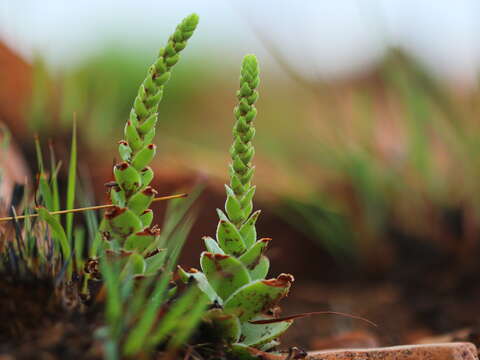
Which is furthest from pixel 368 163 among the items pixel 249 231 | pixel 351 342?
pixel 249 231

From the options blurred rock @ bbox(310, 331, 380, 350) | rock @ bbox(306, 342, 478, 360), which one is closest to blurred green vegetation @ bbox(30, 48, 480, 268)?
blurred rock @ bbox(310, 331, 380, 350)

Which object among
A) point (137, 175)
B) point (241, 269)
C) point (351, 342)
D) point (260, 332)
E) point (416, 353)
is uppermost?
point (137, 175)

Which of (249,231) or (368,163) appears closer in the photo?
(249,231)

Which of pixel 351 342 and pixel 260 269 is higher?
pixel 260 269

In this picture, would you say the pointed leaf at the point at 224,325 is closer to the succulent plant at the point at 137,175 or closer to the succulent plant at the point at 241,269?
the succulent plant at the point at 241,269

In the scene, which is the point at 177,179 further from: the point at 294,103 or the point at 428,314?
the point at 294,103

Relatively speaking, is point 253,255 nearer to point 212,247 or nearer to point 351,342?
point 212,247
